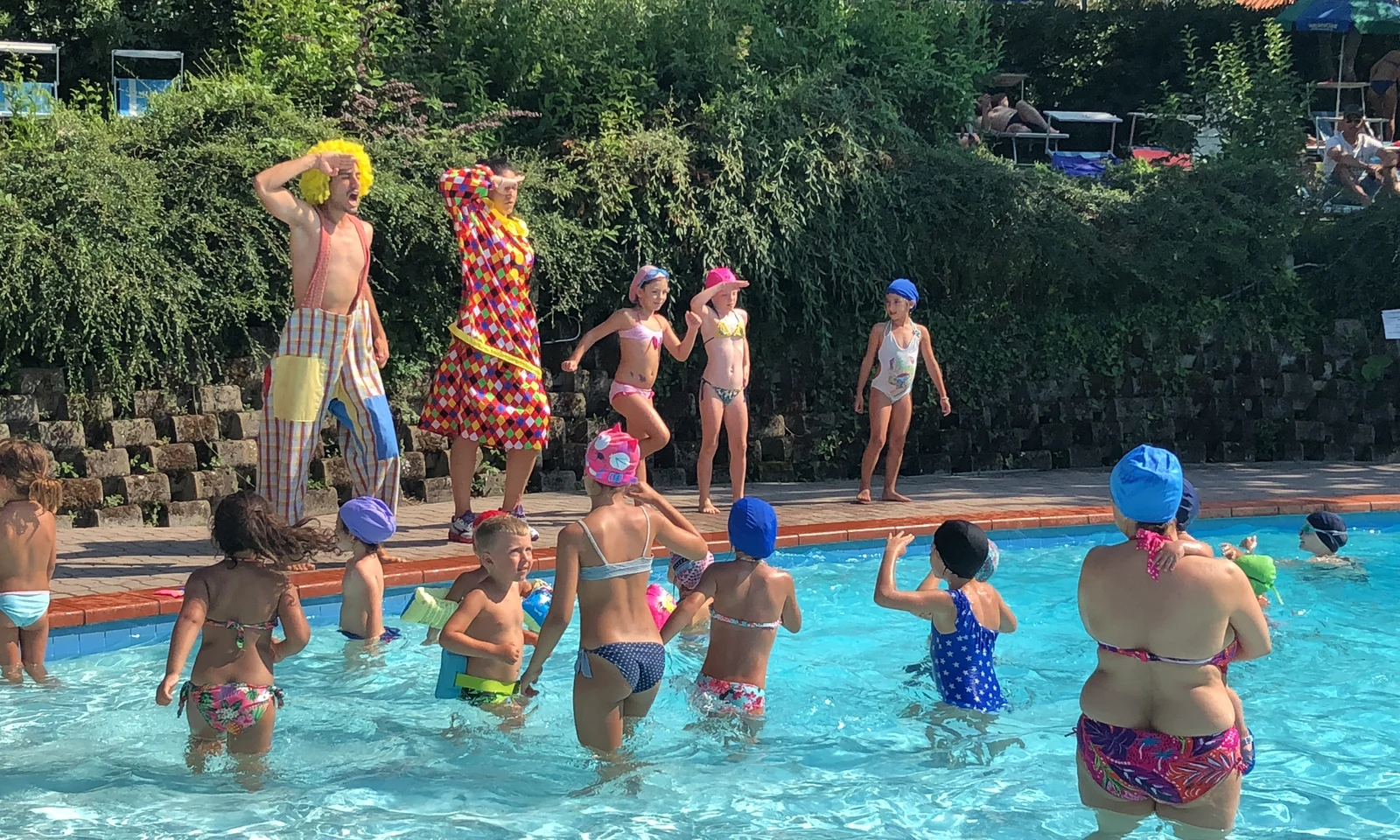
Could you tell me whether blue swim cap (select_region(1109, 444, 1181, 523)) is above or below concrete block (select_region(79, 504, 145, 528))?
above

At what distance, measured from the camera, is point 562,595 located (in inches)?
210

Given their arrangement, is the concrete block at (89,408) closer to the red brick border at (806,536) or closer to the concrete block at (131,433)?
the concrete block at (131,433)

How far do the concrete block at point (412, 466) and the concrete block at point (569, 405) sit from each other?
1.18 metres

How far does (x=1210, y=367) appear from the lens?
13742mm

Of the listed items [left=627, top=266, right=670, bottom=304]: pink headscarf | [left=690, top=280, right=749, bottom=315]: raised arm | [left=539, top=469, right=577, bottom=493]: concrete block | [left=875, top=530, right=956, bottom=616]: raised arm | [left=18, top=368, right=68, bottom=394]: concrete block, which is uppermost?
[left=627, top=266, right=670, bottom=304]: pink headscarf

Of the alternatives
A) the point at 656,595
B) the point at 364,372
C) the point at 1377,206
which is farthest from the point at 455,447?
the point at 1377,206

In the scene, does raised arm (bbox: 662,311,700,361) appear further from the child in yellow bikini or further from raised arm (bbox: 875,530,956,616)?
raised arm (bbox: 875,530,956,616)

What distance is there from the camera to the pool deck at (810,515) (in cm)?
787

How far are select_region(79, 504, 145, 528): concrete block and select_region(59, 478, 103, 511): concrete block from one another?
5cm

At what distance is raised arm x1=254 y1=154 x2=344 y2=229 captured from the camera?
7.59 metres

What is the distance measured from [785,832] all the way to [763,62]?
9.24 meters

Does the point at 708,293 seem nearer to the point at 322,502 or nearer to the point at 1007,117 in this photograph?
the point at 322,502

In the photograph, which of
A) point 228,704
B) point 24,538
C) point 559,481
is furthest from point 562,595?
point 559,481

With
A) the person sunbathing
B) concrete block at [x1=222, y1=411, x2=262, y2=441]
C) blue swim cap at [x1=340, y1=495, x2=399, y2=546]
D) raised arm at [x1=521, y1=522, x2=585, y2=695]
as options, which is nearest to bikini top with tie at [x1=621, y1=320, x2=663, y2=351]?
concrete block at [x1=222, y1=411, x2=262, y2=441]
